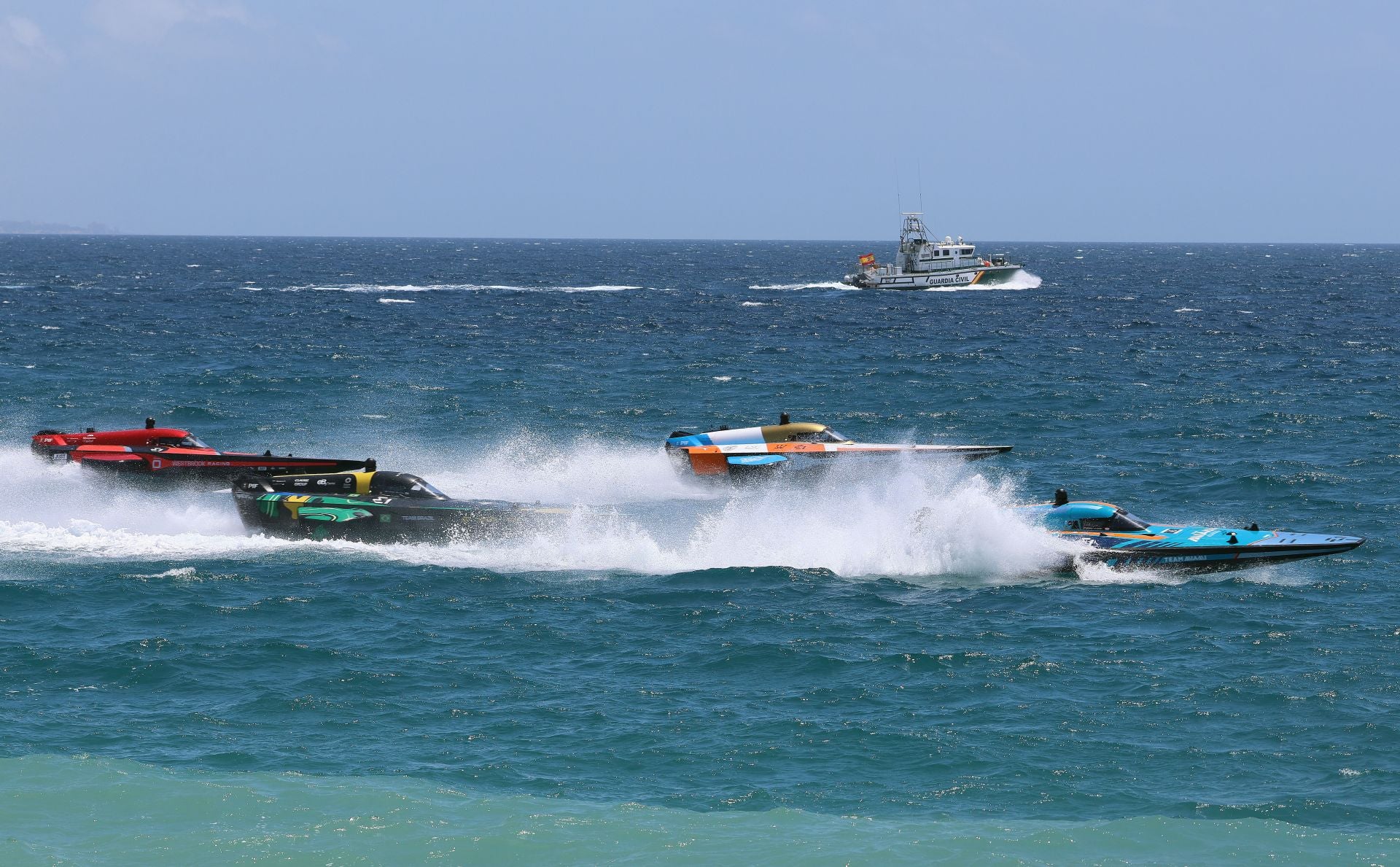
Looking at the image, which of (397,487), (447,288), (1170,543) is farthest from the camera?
(447,288)

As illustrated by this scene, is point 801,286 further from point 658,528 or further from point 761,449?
point 658,528

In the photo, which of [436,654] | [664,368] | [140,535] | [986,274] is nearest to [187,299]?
[664,368]

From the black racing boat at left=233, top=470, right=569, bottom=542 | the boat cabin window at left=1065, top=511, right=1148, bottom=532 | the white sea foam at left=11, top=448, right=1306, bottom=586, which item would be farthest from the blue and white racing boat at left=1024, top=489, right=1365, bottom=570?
the black racing boat at left=233, top=470, right=569, bottom=542

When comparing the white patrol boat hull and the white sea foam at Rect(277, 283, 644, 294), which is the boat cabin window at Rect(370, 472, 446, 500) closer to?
the white patrol boat hull

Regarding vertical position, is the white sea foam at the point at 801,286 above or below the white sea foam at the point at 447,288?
above

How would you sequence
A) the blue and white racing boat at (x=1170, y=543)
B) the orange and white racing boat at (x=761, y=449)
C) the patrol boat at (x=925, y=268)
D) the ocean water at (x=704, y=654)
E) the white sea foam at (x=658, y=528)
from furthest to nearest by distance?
the patrol boat at (x=925, y=268) → the orange and white racing boat at (x=761, y=449) → the white sea foam at (x=658, y=528) → the blue and white racing boat at (x=1170, y=543) → the ocean water at (x=704, y=654)

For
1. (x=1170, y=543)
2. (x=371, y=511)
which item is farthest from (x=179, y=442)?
(x=1170, y=543)

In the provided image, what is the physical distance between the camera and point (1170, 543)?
2897 cm

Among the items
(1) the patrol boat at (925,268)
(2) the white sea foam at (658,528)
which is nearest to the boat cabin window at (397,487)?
(2) the white sea foam at (658,528)

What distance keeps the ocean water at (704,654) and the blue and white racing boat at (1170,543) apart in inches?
17.9

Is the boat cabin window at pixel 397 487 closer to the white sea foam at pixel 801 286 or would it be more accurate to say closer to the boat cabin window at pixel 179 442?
the boat cabin window at pixel 179 442

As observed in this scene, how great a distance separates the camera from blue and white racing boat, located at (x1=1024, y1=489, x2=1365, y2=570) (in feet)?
94.4

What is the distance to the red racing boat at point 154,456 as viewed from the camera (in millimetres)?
36969

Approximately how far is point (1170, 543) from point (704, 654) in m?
11.2
